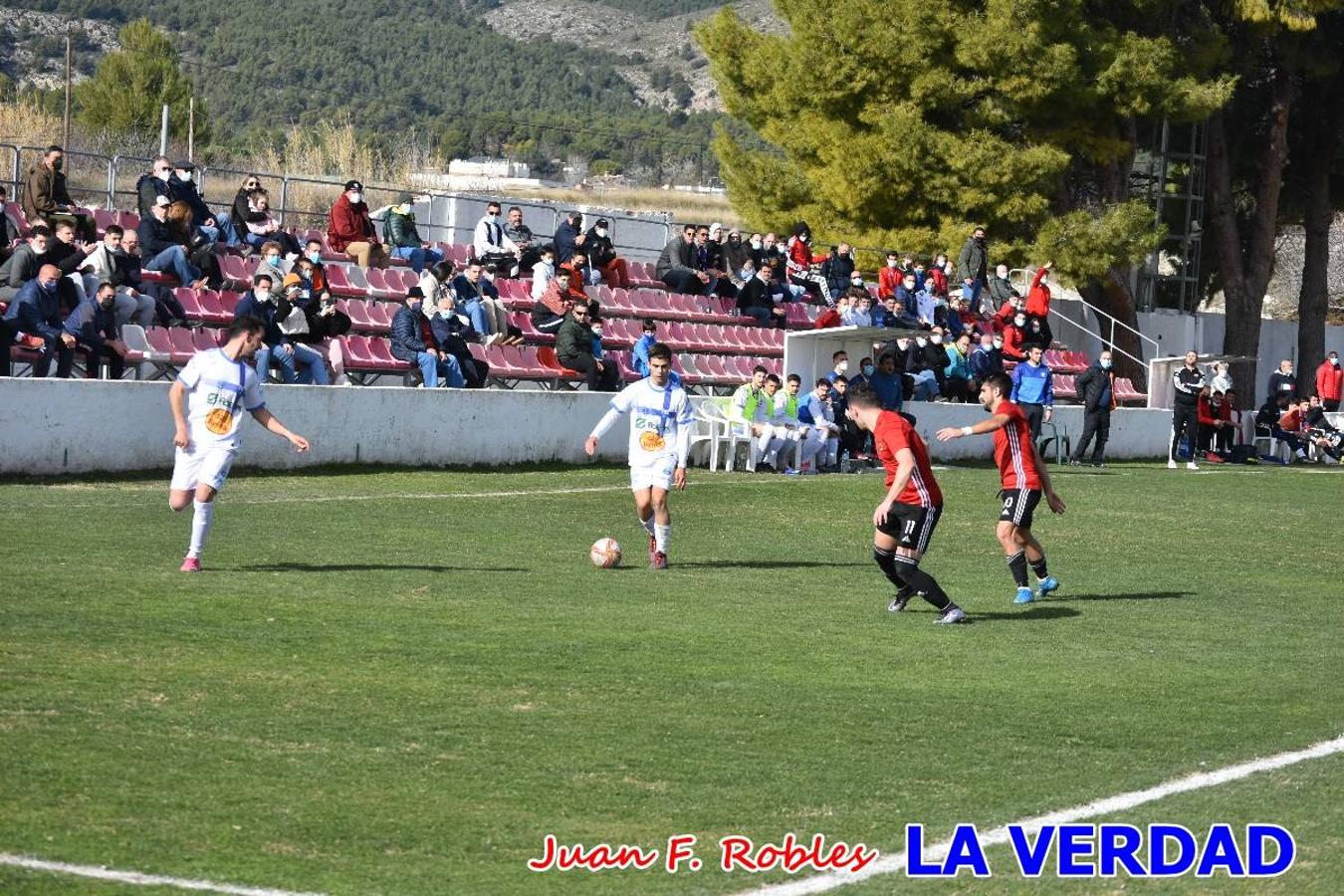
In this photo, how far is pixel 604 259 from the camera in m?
33.8

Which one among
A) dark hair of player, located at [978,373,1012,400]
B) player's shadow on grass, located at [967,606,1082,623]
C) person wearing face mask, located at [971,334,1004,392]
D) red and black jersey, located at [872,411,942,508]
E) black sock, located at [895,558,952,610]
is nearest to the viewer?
red and black jersey, located at [872,411,942,508]

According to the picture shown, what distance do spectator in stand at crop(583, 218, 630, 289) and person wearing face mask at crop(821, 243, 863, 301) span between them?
4.93 m

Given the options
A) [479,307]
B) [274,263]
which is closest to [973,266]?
[479,307]

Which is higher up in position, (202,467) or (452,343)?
(452,343)

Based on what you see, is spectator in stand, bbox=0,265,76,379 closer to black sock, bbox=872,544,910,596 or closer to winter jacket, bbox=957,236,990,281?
black sock, bbox=872,544,910,596

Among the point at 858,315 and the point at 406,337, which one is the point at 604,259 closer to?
the point at 858,315

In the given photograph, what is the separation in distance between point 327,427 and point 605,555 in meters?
8.33

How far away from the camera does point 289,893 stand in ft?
20.5

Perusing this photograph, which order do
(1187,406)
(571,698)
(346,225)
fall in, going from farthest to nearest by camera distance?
(1187,406)
(346,225)
(571,698)

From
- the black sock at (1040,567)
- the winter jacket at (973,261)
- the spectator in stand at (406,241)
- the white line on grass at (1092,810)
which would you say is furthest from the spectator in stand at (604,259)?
the white line on grass at (1092,810)

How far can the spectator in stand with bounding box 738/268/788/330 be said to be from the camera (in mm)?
34500

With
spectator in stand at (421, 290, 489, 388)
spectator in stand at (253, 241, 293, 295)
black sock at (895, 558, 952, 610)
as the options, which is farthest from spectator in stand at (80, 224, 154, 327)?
black sock at (895, 558, 952, 610)

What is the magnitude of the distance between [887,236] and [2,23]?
102 m

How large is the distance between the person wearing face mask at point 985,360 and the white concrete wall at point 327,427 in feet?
27.9
